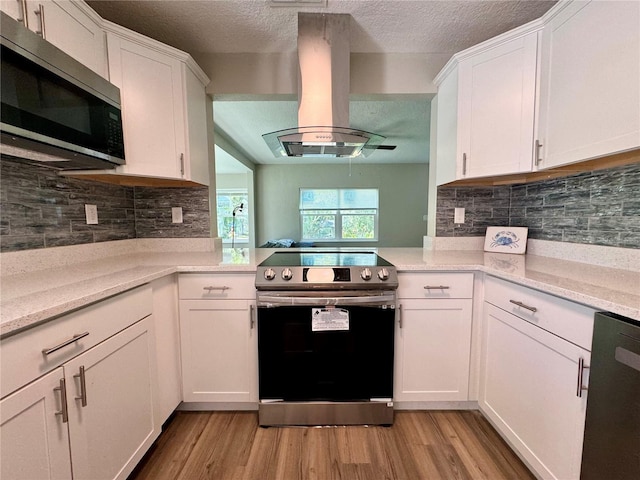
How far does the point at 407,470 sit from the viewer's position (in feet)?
4.22

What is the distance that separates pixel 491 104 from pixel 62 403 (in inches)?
91.6

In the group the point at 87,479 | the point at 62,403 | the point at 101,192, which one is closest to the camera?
the point at 62,403

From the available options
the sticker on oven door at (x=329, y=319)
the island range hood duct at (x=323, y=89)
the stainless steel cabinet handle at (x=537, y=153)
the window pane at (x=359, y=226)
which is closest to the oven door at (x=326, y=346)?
the sticker on oven door at (x=329, y=319)

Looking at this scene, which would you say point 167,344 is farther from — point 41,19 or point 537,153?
point 537,153

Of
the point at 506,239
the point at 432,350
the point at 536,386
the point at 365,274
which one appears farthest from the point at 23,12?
the point at 506,239

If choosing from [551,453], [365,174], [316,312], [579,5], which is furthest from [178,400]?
[365,174]

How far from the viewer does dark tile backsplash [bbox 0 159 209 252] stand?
4.00 feet

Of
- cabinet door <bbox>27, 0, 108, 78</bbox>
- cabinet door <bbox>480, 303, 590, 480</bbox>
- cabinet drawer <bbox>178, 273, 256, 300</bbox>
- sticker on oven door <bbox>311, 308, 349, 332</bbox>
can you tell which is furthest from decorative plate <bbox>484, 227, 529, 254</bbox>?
cabinet door <bbox>27, 0, 108, 78</bbox>

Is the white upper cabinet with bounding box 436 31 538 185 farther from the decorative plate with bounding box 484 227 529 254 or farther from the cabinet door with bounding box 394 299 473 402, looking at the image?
the cabinet door with bounding box 394 299 473 402

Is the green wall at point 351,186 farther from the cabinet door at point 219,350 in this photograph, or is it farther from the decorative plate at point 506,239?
the cabinet door at point 219,350

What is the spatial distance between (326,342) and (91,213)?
158cm

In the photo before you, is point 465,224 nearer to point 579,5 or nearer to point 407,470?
point 579,5

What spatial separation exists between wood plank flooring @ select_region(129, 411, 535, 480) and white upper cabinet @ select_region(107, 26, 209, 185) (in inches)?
57.9

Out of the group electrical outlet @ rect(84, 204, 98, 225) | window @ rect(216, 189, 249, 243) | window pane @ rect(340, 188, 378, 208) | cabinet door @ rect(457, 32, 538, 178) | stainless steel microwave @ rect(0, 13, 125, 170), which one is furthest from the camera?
window @ rect(216, 189, 249, 243)
